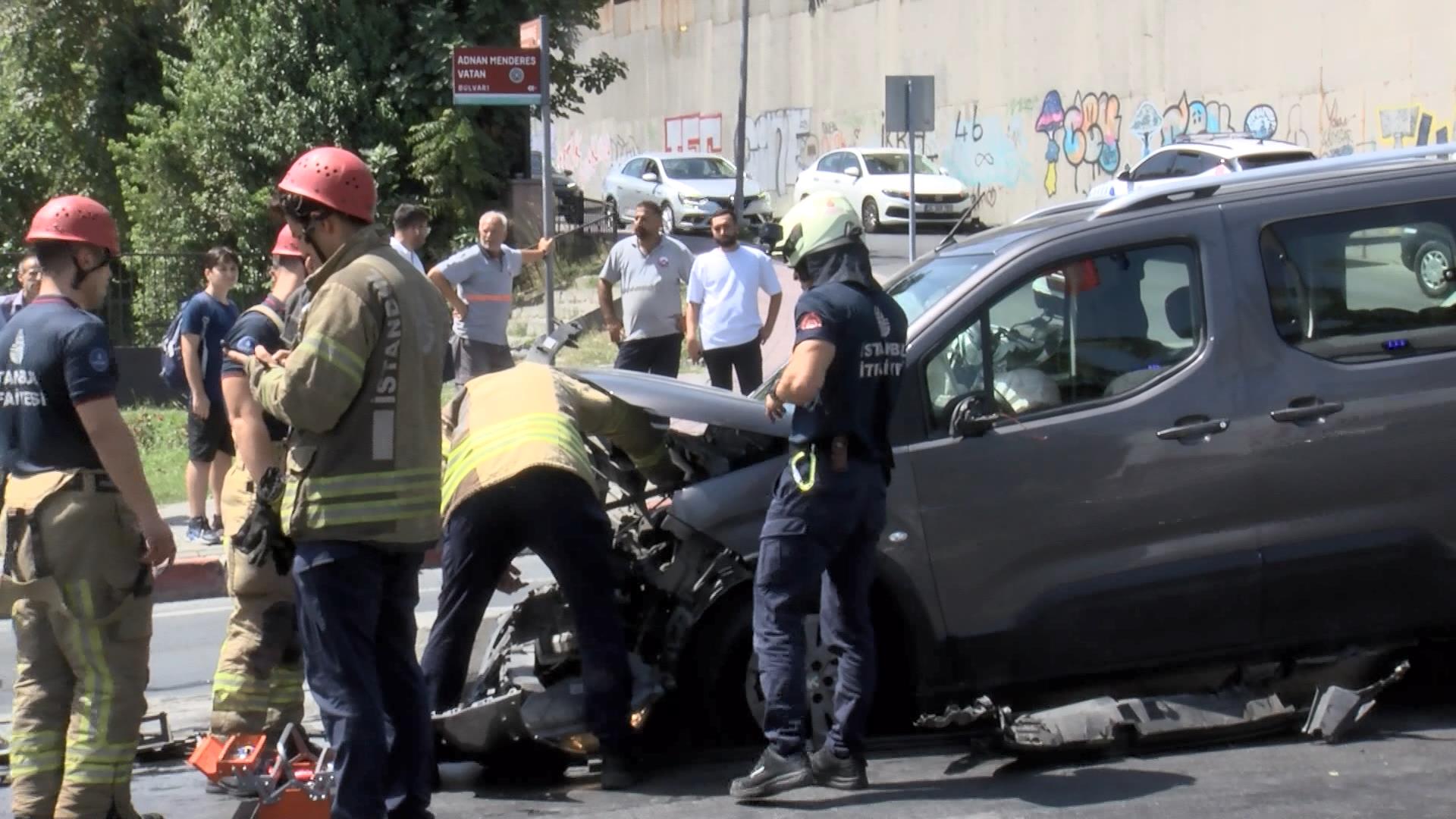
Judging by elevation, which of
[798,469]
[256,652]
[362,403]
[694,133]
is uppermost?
[694,133]

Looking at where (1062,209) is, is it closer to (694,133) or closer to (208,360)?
(208,360)

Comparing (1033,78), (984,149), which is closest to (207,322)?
(1033,78)

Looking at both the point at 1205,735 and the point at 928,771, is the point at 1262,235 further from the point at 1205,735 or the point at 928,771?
the point at 928,771

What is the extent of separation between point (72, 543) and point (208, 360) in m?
5.10

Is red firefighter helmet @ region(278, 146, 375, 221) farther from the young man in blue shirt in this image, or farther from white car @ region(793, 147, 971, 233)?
white car @ region(793, 147, 971, 233)

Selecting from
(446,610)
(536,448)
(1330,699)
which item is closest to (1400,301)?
(1330,699)

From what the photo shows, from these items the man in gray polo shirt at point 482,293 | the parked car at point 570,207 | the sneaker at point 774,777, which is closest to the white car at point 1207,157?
the parked car at point 570,207

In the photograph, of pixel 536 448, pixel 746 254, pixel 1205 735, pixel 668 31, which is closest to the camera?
pixel 536 448

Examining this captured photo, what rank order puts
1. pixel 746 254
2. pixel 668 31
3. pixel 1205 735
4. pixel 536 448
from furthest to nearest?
1. pixel 668 31
2. pixel 746 254
3. pixel 1205 735
4. pixel 536 448

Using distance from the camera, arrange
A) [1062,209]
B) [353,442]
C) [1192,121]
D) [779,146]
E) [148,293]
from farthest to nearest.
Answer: [779,146]
[1192,121]
[148,293]
[1062,209]
[353,442]

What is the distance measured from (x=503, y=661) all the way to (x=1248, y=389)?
256 centimetres

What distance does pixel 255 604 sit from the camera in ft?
17.4

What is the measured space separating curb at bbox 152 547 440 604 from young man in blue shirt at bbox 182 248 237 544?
40 cm

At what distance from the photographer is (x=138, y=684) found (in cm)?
468
